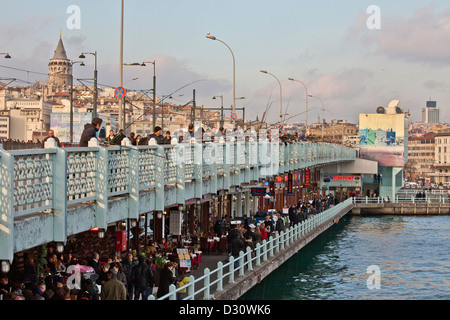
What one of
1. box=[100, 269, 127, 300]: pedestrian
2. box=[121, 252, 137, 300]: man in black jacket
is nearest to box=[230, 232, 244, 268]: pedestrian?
box=[121, 252, 137, 300]: man in black jacket

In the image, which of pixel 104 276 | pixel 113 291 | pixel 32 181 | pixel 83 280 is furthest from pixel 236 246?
pixel 32 181

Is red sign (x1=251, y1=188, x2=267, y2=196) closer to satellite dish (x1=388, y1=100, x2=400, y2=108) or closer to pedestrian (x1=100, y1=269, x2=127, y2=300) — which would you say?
pedestrian (x1=100, y1=269, x2=127, y2=300)

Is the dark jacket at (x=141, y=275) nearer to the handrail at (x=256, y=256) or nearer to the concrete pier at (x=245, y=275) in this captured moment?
the handrail at (x=256, y=256)

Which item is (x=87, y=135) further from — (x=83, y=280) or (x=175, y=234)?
(x=175, y=234)

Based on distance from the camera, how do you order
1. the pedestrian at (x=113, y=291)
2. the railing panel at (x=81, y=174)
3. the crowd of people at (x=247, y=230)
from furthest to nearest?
the crowd of people at (x=247, y=230) < the pedestrian at (x=113, y=291) < the railing panel at (x=81, y=174)

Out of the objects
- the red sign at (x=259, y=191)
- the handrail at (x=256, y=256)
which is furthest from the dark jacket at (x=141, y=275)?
the red sign at (x=259, y=191)

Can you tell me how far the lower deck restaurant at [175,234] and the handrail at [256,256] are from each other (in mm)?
1522

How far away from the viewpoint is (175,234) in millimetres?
31953

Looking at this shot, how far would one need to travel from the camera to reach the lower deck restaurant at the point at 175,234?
2347cm

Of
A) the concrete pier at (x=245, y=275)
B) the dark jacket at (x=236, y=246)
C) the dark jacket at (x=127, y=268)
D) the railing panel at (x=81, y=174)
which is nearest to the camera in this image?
the railing panel at (x=81, y=174)

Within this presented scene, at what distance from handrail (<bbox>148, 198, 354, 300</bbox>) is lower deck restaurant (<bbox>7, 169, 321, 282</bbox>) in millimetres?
1522

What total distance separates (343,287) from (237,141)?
8.79 meters

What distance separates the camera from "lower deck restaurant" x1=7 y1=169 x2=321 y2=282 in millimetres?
23469
